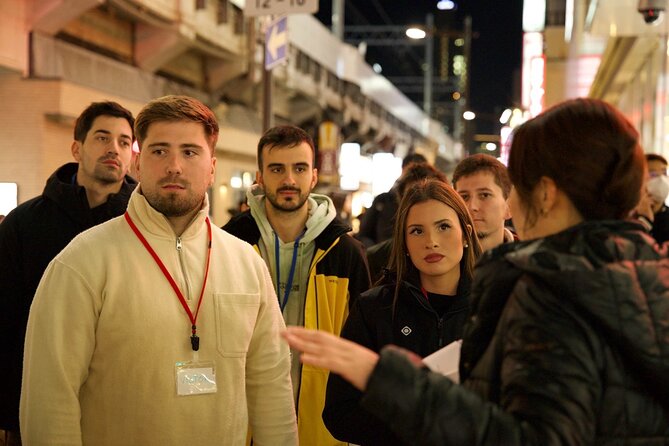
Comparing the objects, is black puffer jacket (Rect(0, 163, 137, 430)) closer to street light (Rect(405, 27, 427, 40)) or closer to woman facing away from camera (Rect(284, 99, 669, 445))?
woman facing away from camera (Rect(284, 99, 669, 445))

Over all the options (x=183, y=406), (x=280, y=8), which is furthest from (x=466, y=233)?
(x=280, y=8)

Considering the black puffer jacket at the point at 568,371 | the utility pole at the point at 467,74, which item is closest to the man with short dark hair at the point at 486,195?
the black puffer jacket at the point at 568,371

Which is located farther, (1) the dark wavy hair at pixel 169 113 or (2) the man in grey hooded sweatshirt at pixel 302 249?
(2) the man in grey hooded sweatshirt at pixel 302 249

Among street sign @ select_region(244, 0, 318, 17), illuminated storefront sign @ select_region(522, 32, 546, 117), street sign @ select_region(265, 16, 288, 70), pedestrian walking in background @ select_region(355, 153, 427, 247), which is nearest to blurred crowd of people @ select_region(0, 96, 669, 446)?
pedestrian walking in background @ select_region(355, 153, 427, 247)

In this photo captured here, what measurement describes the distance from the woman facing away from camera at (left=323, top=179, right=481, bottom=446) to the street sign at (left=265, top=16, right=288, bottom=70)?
8.02 meters

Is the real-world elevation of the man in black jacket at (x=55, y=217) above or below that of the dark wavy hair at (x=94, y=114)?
below

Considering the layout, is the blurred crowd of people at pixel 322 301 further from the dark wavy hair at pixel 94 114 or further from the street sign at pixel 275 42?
the street sign at pixel 275 42

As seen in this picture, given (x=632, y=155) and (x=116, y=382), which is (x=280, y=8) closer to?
(x=116, y=382)

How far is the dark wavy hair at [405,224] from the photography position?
4.17 metres

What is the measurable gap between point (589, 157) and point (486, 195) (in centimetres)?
301

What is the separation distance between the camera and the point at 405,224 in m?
4.25

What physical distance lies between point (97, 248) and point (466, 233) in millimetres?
1874

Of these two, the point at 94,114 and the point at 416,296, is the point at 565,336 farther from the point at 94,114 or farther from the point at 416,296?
the point at 94,114

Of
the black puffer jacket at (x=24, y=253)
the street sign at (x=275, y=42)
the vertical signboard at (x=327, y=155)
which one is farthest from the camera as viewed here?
the vertical signboard at (x=327, y=155)
